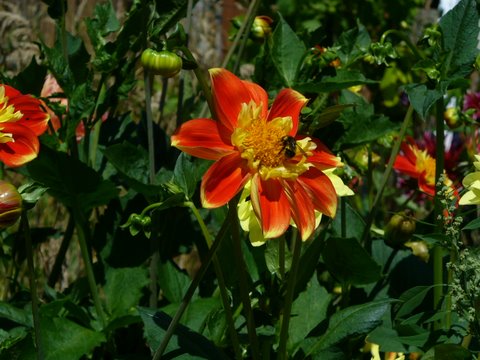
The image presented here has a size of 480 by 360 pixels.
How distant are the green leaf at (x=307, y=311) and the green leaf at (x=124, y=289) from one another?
0.28 m

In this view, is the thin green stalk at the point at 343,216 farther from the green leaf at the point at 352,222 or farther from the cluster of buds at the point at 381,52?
the cluster of buds at the point at 381,52

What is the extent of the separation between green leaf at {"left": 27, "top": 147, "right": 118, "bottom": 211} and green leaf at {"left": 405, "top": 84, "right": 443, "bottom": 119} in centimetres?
54

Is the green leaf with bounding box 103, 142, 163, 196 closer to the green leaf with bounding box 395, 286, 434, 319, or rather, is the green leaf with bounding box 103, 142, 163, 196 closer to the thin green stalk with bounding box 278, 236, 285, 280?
the thin green stalk with bounding box 278, 236, 285, 280

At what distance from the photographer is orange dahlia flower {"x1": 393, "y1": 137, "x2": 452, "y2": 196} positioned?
1723 mm

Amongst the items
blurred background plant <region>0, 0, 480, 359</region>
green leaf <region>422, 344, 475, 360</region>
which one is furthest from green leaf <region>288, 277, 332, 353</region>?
green leaf <region>422, 344, 475, 360</region>

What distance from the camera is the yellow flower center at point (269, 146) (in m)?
1.05

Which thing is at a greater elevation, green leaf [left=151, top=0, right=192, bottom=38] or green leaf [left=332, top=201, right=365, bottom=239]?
green leaf [left=151, top=0, right=192, bottom=38]

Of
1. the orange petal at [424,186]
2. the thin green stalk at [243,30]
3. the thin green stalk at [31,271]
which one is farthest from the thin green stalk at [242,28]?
the thin green stalk at [31,271]

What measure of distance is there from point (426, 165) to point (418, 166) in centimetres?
5

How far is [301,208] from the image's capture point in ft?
3.46

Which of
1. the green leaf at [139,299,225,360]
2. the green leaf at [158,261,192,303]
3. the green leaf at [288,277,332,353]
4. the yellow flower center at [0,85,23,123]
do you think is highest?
the yellow flower center at [0,85,23,123]

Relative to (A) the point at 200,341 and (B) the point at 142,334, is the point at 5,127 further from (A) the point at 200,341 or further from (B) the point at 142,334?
(B) the point at 142,334

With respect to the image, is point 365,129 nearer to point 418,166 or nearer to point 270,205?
point 418,166

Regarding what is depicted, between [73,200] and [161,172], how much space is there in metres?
0.16
